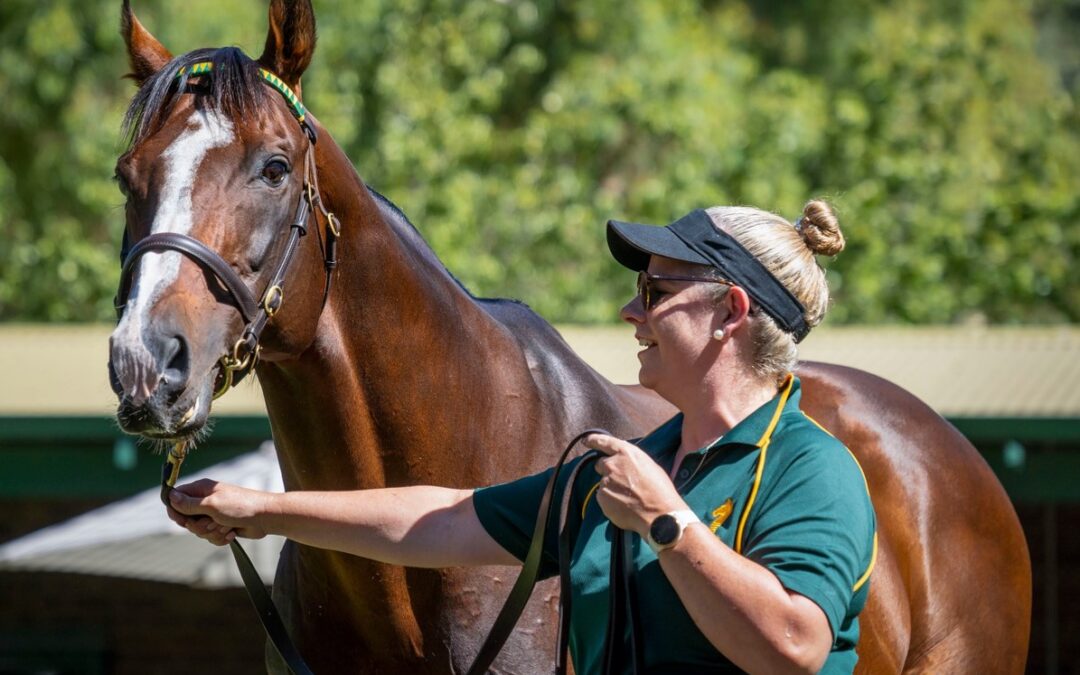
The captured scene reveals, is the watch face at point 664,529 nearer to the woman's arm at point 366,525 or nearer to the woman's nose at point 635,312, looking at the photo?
the woman's nose at point 635,312

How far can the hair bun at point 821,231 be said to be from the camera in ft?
7.72

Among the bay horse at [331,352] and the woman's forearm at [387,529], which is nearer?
the bay horse at [331,352]

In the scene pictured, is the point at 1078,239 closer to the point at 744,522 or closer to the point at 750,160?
the point at 750,160

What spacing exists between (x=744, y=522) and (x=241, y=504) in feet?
3.20

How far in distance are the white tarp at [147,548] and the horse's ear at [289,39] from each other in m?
4.62

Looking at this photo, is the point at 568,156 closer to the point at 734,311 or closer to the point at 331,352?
the point at 331,352

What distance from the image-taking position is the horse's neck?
2906 millimetres

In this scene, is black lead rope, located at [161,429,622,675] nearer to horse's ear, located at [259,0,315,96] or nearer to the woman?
the woman

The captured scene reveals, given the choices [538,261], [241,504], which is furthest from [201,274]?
[538,261]

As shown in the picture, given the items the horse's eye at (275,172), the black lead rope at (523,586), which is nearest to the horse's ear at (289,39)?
the horse's eye at (275,172)

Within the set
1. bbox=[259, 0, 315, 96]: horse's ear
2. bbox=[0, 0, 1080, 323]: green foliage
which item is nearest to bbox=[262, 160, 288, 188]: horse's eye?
bbox=[259, 0, 315, 96]: horse's ear

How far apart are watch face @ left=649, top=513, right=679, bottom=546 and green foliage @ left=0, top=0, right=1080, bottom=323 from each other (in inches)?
472

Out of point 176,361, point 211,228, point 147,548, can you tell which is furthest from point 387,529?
point 147,548

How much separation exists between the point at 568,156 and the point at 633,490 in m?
14.5
